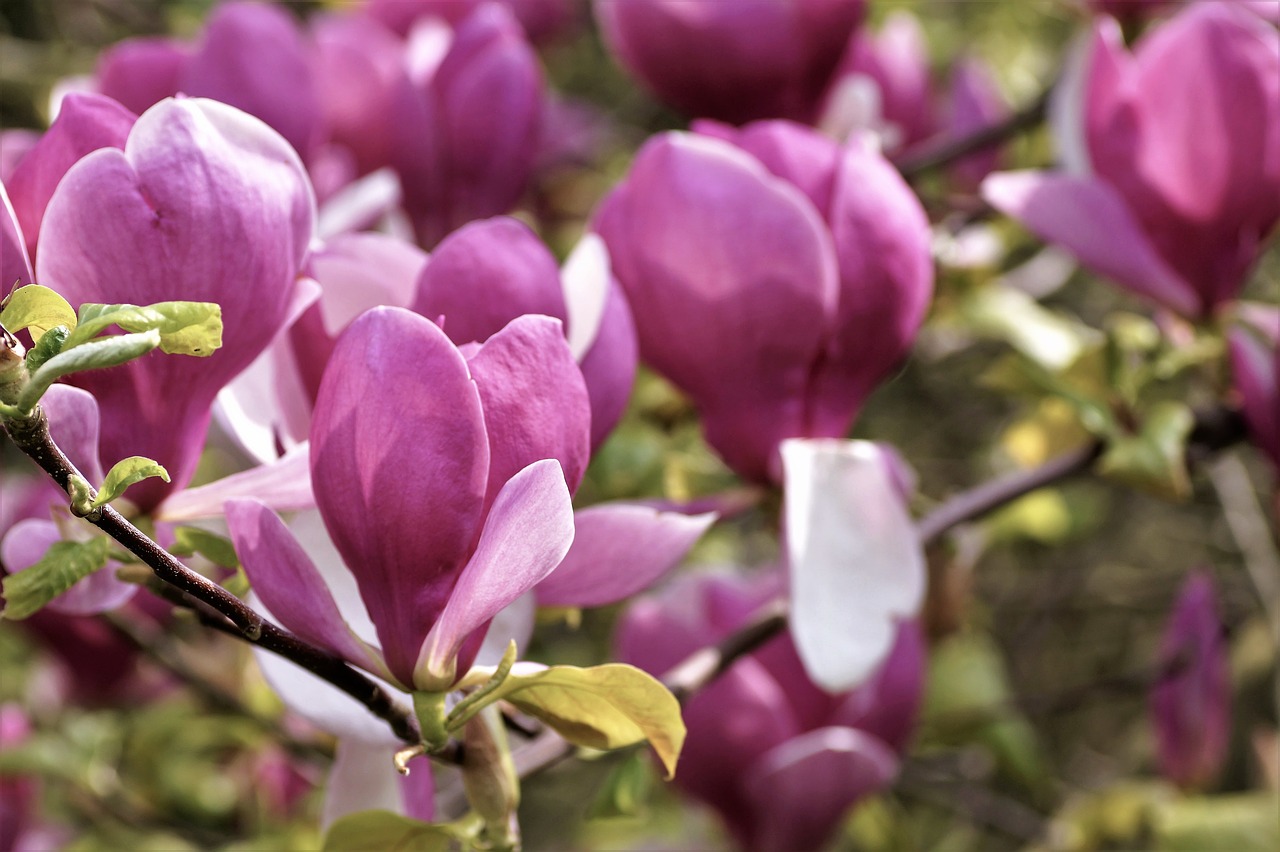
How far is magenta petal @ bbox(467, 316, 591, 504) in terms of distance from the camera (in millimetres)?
336

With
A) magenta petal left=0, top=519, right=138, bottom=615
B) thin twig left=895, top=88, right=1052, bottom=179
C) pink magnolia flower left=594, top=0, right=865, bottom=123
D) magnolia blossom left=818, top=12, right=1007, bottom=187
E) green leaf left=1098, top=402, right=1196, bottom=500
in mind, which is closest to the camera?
magenta petal left=0, top=519, right=138, bottom=615

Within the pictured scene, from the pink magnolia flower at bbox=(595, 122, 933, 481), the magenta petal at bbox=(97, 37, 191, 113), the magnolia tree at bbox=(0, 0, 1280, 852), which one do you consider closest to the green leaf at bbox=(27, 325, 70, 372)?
the magnolia tree at bbox=(0, 0, 1280, 852)

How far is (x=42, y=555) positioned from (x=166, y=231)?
10 centimetres

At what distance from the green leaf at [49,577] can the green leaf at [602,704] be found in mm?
110

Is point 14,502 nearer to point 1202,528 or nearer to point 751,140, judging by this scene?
point 751,140

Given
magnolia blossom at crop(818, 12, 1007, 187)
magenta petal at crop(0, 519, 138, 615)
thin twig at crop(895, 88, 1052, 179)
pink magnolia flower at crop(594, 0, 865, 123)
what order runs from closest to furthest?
magenta petal at crop(0, 519, 138, 615)
pink magnolia flower at crop(594, 0, 865, 123)
thin twig at crop(895, 88, 1052, 179)
magnolia blossom at crop(818, 12, 1007, 187)

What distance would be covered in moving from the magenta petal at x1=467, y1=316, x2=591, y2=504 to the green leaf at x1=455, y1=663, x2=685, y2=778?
0.17ft

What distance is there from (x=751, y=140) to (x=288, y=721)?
1.88ft

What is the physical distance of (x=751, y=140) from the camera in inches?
19.0

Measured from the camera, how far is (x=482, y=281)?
1.27ft

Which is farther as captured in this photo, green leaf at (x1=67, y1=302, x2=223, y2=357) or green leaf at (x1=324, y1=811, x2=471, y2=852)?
A: green leaf at (x1=324, y1=811, x2=471, y2=852)

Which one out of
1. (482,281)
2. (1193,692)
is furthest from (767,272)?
(1193,692)

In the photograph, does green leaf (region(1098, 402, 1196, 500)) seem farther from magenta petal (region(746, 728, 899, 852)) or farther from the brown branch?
the brown branch

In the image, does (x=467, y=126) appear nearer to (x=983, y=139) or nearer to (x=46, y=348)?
(x=983, y=139)
